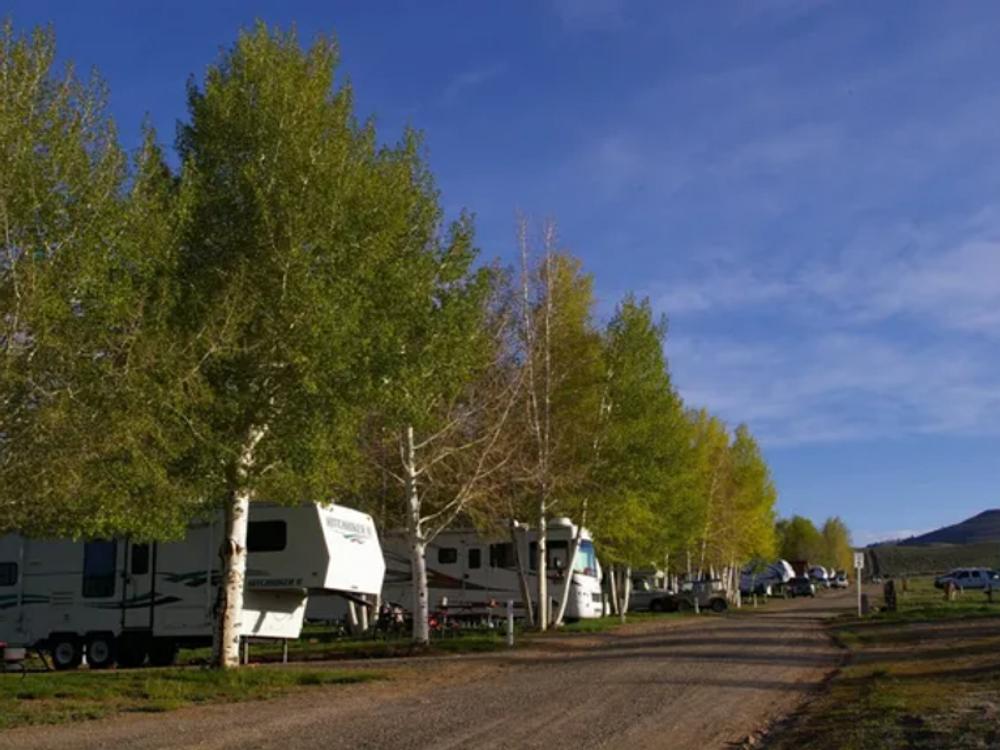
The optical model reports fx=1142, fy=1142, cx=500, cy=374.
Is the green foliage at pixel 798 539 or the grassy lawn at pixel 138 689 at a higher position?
the green foliage at pixel 798 539

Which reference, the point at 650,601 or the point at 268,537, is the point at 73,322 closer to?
the point at 268,537

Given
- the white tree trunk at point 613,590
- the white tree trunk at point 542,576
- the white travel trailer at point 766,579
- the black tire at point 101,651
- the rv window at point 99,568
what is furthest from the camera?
the white travel trailer at point 766,579

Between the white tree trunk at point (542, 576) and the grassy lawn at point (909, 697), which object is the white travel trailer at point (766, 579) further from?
the grassy lawn at point (909, 697)

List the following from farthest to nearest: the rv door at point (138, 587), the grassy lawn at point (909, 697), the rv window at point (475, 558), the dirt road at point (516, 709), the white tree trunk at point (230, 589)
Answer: the rv window at point (475, 558), the rv door at point (138, 587), the white tree trunk at point (230, 589), the dirt road at point (516, 709), the grassy lawn at point (909, 697)

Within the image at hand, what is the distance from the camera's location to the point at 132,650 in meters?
24.6

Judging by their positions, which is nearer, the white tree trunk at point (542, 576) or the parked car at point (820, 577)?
the white tree trunk at point (542, 576)

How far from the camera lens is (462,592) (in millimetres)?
36906

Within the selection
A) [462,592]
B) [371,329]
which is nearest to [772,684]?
[371,329]

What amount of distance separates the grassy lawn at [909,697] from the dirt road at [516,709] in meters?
0.71

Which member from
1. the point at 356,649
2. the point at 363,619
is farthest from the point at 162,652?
the point at 363,619

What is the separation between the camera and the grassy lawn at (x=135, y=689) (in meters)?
15.0

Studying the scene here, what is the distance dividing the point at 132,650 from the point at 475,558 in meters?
14.4

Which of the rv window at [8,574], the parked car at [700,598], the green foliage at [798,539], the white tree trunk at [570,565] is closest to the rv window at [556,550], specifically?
the white tree trunk at [570,565]

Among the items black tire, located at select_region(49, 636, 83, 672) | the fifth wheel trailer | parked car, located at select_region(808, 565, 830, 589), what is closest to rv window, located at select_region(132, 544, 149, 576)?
black tire, located at select_region(49, 636, 83, 672)
